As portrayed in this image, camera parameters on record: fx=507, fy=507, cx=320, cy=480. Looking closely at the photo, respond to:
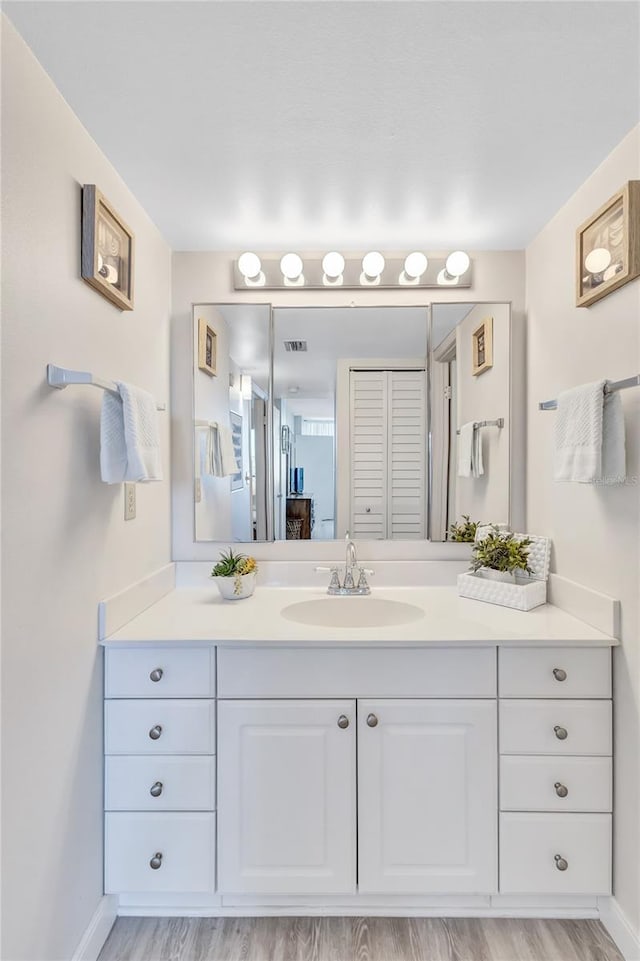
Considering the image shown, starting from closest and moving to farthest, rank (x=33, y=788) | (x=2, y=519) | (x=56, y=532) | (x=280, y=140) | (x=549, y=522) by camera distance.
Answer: (x=2, y=519), (x=33, y=788), (x=56, y=532), (x=280, y=140), (x=549, y=522)

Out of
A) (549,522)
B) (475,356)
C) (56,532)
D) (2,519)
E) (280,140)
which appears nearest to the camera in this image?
(2,519)

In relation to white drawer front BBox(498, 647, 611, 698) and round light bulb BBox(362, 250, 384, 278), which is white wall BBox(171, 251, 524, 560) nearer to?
round light bulb BBox(362, 250, 384, 278)

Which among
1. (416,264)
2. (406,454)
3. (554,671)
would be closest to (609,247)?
(416,264)

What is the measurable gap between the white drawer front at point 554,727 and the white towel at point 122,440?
124cm

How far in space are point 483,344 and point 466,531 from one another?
0.76 m

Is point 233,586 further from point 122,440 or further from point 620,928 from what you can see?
point 620,928

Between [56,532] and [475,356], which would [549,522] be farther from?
[56,532]

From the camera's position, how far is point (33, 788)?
112cm

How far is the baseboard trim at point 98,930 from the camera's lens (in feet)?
4.35

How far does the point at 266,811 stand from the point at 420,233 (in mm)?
2017

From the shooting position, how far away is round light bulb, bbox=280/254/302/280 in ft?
6.61

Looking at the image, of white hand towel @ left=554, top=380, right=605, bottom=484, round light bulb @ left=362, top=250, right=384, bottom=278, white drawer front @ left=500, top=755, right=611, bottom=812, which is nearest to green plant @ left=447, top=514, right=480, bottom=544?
white hand towel @ left=554, top=380, right=605, bottom=484

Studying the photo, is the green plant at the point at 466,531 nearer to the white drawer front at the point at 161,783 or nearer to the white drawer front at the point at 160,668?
the white drawer front at the point at 160,668

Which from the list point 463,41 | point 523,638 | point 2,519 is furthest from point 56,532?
point 463,41
